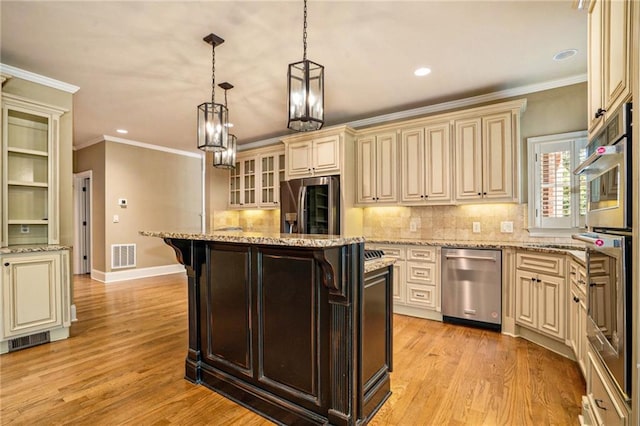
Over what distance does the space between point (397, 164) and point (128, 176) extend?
5.08m

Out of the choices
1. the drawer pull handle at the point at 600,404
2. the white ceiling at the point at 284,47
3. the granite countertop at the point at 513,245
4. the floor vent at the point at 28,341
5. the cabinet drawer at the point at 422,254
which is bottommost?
the floor vent at the point at 28,341

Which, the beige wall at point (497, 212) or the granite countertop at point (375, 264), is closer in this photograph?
the granite countertop at point (375, 264)

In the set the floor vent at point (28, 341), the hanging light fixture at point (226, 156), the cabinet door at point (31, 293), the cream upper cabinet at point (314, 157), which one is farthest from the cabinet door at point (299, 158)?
the floor vent at point (28, 341)

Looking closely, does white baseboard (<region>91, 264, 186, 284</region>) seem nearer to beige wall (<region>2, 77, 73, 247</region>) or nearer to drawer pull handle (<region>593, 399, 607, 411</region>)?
beige wall (<region>2, 77, 73, 247</region>)

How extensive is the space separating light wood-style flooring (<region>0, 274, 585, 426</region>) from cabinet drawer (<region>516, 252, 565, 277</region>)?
0.72 meters

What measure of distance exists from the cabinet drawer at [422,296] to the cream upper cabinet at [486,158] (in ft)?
3.65

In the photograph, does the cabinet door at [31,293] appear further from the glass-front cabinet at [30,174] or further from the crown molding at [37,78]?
the crown molding at [37,78]

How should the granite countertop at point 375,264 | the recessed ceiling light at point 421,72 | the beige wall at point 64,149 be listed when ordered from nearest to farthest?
the granite countertop at point 375,264 → the recessed ceiling light at point 421,72 → the beige wall at point 64,149

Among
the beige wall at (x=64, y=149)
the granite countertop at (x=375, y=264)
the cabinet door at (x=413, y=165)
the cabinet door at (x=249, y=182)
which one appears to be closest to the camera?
the granite countertop at (x=375, y=264)

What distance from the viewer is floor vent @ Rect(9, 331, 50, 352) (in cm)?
293

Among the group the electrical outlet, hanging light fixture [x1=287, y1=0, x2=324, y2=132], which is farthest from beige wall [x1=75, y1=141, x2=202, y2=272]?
the electrical outlet

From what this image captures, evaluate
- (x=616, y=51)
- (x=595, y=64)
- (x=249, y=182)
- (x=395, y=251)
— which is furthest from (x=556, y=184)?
(x=249, y=182)

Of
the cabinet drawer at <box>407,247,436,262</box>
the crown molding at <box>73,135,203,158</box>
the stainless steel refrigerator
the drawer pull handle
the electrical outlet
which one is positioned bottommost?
the drawer pull handle

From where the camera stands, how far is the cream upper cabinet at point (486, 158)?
3.46 meters
